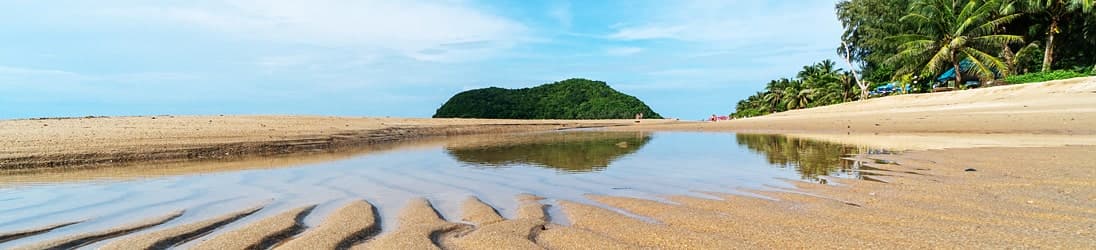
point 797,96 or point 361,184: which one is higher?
point 797,96

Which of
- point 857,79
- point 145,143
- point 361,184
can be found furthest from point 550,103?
point 361,184

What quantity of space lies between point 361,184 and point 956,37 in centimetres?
3215

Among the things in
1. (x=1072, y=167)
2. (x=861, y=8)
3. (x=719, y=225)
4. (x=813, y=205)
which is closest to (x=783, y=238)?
(x=719, y=225)

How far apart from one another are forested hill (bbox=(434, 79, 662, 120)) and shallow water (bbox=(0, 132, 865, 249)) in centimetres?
6794

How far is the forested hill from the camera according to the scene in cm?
7888

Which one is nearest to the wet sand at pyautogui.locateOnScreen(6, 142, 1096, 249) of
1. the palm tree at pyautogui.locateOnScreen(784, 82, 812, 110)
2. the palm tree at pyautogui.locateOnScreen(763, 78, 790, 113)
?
the palm tree at pyautogui.locateOnScreen(784, 82, 812, 110)

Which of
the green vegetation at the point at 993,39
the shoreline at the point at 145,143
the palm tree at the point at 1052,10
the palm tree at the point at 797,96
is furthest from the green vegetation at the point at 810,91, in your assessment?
the shoreline at the point at 145,143

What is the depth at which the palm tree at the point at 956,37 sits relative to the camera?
27375 mm

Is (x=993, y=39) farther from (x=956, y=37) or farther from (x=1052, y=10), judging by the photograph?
(x=1052, y=10)

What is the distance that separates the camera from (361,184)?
21.3 feet

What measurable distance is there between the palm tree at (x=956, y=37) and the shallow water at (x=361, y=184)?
82.6 feet

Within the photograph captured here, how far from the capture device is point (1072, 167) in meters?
5.45

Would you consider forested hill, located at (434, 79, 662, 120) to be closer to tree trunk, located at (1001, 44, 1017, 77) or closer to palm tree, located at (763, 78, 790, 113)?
palm tree, located at (763, 78, 790, 113)

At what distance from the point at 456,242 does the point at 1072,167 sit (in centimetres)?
615
